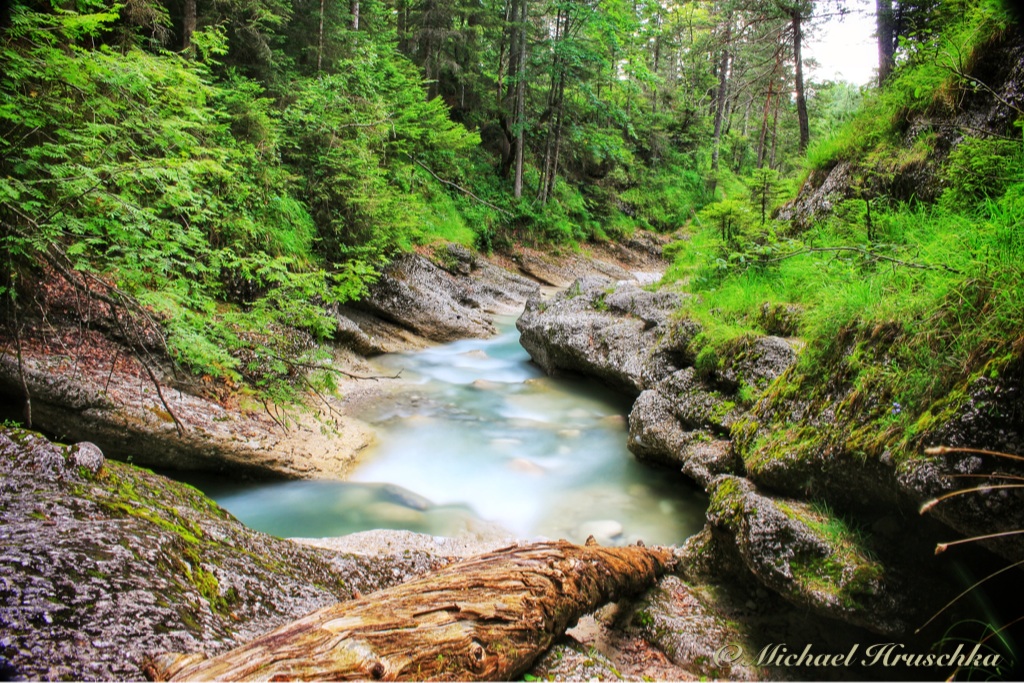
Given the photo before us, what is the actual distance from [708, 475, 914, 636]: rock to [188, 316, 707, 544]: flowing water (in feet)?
6.02

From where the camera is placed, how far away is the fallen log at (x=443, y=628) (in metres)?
1.90

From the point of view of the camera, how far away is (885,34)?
972 cm

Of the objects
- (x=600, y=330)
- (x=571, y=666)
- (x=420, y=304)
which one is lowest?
(x=571, y=666)

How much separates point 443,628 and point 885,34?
41.4 ft

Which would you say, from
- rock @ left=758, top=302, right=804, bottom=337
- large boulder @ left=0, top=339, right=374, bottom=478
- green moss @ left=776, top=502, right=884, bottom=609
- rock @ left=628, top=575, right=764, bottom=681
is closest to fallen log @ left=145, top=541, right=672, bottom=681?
rock @ left=628, top=575, right=764, bottom=681

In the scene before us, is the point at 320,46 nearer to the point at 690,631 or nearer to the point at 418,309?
the point at 418,309

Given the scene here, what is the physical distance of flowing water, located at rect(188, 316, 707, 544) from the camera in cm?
550

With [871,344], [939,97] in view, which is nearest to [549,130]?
[939,97]

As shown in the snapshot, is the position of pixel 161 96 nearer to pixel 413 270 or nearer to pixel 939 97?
pixel 413 270

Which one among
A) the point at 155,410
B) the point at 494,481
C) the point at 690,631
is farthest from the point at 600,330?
the point at 155,410

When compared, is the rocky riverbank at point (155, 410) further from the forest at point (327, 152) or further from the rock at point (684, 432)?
the rock at point (684, 432)

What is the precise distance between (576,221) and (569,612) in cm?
2383

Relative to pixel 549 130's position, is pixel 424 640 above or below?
below

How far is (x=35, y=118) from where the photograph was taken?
417 centimetres
